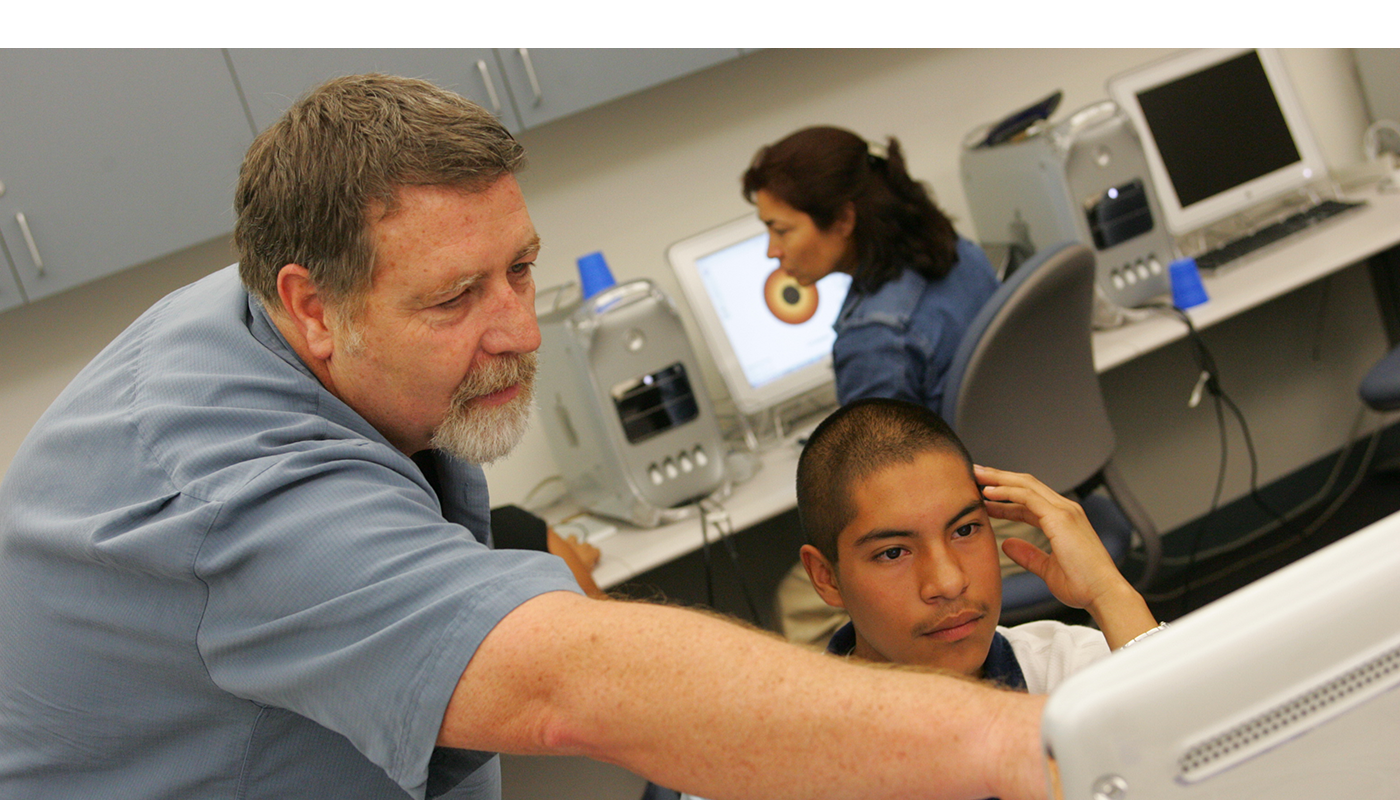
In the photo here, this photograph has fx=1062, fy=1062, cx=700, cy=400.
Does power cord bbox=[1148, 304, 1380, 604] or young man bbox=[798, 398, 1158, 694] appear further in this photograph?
power cord bbox=[1148, 304, 1380, 604]

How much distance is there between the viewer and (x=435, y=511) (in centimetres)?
77

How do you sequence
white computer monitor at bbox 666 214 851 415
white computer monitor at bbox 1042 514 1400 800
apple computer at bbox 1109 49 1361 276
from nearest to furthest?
white computer monitor at bbox 1042 514 1400 800 → white computer monitor at bbox 666 214 851 415 → apple computer at bbox 1109 49 1361 276

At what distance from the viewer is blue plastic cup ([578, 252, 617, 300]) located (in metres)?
2.25

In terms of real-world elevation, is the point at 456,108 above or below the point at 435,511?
above

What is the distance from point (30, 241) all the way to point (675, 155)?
137 centimetres

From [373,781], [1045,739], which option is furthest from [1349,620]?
[373,781]

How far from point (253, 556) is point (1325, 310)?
3.12 m

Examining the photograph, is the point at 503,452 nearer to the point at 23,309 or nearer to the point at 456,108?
the point at 456,108

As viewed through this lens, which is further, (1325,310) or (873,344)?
(1325,310)

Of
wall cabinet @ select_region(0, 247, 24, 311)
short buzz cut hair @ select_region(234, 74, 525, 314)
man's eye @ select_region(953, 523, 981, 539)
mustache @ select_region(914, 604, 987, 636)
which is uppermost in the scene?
wall cabinet @ select_region(0, 247, 24, 311)

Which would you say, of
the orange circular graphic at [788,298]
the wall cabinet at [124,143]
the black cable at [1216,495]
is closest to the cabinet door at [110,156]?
the wall cabinet at [124,143]

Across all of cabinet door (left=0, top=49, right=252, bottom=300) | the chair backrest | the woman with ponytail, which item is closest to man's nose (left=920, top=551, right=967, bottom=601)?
the chair backrest

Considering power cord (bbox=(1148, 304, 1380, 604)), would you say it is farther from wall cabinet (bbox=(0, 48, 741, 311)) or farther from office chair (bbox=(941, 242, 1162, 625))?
wall cabinet (bbox=(0, 48, 741, 311))

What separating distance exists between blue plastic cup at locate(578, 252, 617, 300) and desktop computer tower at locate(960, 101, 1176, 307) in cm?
99
